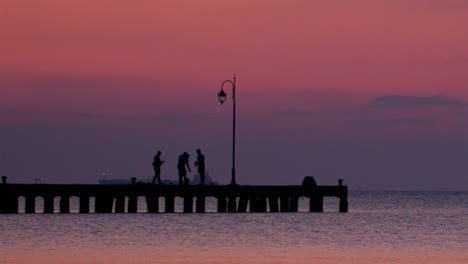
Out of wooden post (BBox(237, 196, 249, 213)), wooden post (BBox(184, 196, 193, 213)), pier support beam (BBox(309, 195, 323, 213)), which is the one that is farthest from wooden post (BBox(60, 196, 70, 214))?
pier support beam (BBox(309, 195, 323, 213))


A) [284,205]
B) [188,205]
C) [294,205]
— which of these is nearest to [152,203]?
[188,205]

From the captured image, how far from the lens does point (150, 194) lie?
187 feet

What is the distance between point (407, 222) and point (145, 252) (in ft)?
82.0

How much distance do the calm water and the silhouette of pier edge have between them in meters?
0.89

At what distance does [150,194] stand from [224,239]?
626 inches

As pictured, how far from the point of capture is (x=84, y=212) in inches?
2270

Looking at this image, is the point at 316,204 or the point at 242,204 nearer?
the point at 242,204

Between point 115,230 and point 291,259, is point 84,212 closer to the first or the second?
point 115,230

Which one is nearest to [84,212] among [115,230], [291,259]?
[115,230]

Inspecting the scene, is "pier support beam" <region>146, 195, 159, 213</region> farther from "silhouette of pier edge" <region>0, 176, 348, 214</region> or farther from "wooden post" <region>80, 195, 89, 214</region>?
"wooden post" <region>80, 195, 89, 214</region>

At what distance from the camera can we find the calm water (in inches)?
1351

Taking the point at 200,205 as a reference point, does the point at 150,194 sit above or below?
above

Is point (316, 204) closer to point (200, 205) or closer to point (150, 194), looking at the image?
point (200, 205)

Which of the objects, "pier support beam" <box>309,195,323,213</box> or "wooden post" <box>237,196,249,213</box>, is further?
"pier support beam" <box>309,195,323,213</box>
